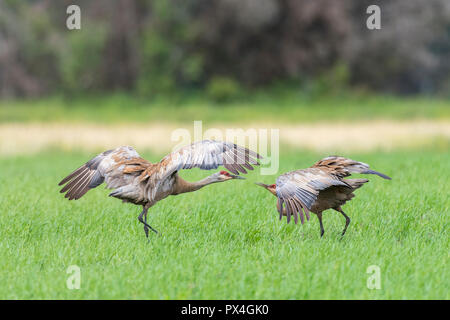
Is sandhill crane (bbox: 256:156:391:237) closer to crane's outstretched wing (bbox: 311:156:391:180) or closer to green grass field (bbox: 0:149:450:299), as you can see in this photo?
crane's outstretched wing (bbox: 311:156:391:180)

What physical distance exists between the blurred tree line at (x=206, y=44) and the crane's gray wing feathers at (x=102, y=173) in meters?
22.7

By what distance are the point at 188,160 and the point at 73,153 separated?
14.3 metres

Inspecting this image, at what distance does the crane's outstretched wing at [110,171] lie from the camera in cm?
776

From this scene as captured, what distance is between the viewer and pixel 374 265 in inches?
263

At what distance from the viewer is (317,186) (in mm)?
6879

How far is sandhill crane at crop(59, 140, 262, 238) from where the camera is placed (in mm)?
6742

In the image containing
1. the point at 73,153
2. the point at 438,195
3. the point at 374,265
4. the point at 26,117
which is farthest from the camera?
the point at 26,117

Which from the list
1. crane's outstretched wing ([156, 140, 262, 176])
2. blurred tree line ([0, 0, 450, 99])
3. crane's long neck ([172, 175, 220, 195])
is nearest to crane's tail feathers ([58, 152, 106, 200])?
crane's long neck ([172, 175, 220, 195])

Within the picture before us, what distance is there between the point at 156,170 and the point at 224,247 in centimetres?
123

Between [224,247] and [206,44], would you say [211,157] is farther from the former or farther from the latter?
[206,44]

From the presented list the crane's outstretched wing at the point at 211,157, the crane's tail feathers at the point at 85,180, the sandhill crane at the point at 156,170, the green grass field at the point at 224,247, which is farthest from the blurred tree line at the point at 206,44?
the crane's outstretched wing at the point at 211,157

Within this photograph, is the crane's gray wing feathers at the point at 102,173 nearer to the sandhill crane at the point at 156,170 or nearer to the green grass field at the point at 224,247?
the sandhill crane at the point at 156,170

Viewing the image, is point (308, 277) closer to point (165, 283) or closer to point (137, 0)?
point (165, 283)
